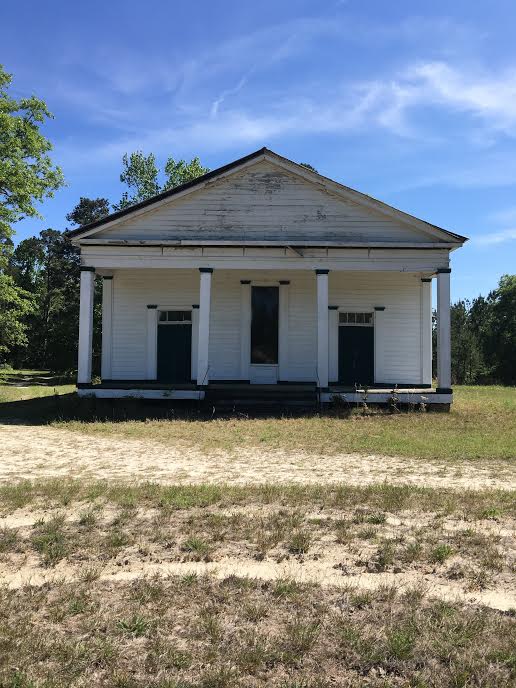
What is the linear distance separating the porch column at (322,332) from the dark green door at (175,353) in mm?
4632

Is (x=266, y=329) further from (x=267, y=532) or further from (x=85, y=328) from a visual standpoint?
(x=267, y=532)

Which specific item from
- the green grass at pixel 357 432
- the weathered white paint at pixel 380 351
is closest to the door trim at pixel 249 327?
the weathered white paint at pixel 380 351

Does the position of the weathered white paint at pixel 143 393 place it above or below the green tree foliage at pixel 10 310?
below

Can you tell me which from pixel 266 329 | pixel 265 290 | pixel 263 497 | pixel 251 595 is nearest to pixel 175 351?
pixel 266 329

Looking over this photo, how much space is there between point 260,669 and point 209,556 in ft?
4.84

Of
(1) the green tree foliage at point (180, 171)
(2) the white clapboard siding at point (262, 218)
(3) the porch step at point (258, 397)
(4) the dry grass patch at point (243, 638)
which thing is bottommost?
(4) the dry grass patch at point (243, 638)

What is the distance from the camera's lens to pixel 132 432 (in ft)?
39.7

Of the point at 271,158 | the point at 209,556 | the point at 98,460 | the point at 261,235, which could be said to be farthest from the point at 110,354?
the point at 209,556

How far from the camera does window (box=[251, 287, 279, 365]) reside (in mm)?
17875

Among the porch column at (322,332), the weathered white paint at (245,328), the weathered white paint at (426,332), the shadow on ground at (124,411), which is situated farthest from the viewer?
the weathered white paint at (426,332)

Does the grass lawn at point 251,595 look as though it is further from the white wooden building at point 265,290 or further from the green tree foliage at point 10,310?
the green tree foliage at point 10,310

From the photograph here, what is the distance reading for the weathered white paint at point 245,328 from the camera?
17.8 meters

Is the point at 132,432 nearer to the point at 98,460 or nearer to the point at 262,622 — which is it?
the point at 98,460

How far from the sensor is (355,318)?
18.4 meters
